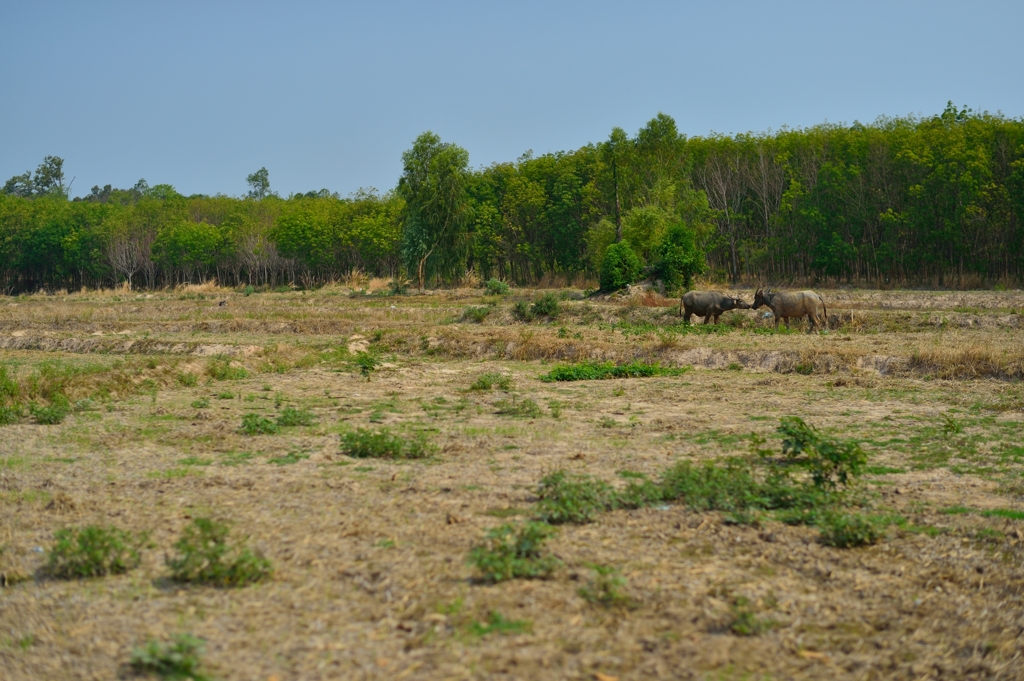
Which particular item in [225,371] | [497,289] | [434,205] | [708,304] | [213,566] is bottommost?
[213,566]

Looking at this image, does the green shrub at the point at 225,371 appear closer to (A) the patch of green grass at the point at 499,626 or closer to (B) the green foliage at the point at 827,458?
(B) the green foliage at the point at 827,458

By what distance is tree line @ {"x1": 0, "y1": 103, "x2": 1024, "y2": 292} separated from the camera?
42.1m

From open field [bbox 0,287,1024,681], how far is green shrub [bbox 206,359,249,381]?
14.8 inches

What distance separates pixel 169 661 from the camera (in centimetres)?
530

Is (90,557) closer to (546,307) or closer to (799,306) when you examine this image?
(799,306)

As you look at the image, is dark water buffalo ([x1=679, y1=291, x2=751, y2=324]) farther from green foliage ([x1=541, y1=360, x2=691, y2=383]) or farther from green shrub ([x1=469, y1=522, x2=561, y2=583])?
green shrub ([x1=469, y1=522, x2=561, y2=583])

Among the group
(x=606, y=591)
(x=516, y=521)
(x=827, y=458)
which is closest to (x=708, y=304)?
(x=827, y=458)

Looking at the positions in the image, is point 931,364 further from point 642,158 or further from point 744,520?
point 642,158

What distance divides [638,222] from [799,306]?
693 inches

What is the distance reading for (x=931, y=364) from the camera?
18078 millimetres

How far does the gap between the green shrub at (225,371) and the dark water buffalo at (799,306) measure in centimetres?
1461

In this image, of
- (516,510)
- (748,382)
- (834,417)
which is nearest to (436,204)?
(748,382)

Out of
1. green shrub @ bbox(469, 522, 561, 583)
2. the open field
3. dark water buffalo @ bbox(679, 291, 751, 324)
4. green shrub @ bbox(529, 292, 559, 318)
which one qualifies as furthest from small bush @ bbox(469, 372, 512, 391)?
green shrub @ bbox(529, 292, 559, 318)

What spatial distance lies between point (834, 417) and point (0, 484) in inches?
435
